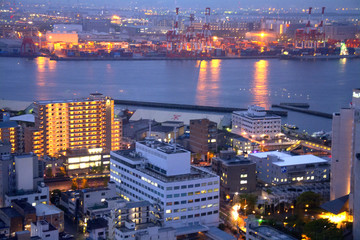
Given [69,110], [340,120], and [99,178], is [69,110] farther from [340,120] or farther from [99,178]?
[340,120]

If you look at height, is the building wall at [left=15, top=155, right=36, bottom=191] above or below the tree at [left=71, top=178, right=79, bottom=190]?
above

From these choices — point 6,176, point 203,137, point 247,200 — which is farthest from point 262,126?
point 6,176

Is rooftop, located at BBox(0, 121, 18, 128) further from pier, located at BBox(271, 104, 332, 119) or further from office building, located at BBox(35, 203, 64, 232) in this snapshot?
pier, located at BBox(271, 104, 332, 119)

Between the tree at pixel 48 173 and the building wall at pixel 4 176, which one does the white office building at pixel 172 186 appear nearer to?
the building wall at pixel 4 176

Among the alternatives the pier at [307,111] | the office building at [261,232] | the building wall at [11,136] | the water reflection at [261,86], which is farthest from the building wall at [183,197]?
the water reflection at [261,86]

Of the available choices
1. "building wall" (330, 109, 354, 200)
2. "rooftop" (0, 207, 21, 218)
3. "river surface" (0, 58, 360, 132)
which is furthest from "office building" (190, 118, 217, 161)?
"rooftop" (0, 207, 21, 218)

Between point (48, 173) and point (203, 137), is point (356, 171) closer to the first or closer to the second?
point (203, 137)
